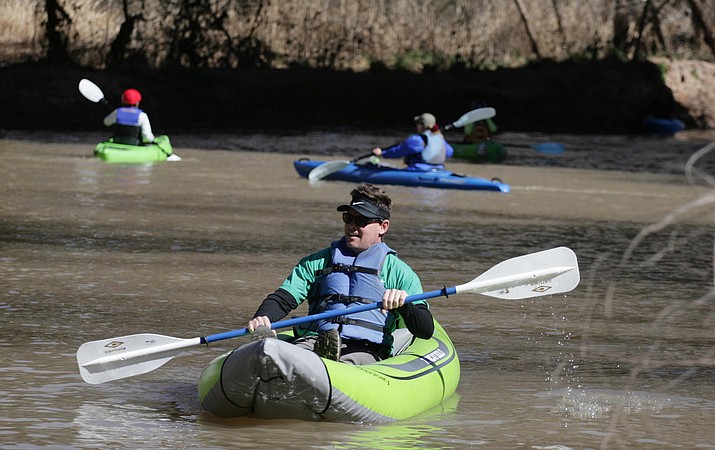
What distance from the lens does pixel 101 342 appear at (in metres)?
6.03

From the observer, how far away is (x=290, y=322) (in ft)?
19.2

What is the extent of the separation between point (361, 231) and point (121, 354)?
1136mm

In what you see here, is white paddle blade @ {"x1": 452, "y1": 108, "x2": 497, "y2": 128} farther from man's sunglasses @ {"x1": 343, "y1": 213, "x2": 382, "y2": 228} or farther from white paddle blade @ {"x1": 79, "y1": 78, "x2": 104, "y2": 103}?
man's sunglasses @ {"x1": 343, "y1": 213, "x2": 382, "y2": 228}

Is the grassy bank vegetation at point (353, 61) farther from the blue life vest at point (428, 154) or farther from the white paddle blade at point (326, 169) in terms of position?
the blue life vest at point (428, 154)

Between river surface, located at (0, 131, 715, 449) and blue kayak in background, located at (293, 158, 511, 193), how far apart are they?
0.23 meters

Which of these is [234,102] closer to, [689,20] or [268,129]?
[268,129]

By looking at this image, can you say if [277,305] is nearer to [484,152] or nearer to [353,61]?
[484,152]

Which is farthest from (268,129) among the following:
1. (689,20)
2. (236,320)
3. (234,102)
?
(236,320)

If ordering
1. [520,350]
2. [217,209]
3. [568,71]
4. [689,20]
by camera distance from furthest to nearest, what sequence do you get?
[689,20] → [568,71] → [217,209] → [520,350]

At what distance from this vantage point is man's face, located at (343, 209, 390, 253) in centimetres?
610

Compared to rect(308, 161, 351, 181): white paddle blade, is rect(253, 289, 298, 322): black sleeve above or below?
above

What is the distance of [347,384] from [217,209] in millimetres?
8587

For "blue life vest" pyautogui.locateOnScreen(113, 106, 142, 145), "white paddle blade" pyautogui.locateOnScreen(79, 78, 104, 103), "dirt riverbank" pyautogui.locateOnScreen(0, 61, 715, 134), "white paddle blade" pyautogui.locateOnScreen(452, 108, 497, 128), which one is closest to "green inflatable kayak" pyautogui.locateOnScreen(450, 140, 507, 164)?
"white paddle blade" pyautogui.locateOnScreen(452, 108, 497, 128)

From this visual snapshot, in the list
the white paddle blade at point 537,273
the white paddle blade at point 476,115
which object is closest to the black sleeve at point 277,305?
the white paddle blade at point 537,273
